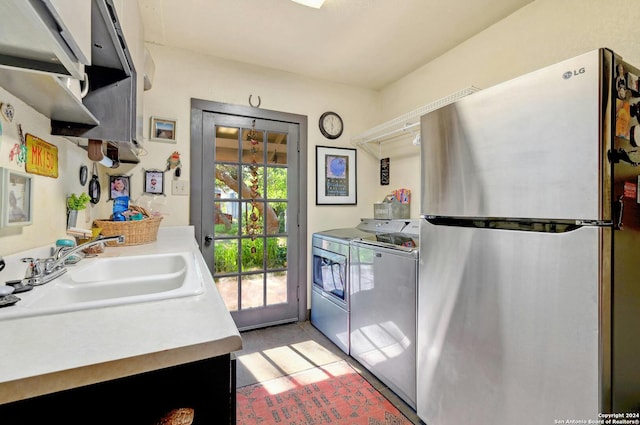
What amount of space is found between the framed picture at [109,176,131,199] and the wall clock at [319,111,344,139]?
176cm

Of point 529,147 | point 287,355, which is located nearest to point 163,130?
point 287,355

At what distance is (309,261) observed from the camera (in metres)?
2.89

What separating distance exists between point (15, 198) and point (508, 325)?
179cm

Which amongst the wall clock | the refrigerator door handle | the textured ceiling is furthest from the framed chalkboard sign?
the refrigerator door handle

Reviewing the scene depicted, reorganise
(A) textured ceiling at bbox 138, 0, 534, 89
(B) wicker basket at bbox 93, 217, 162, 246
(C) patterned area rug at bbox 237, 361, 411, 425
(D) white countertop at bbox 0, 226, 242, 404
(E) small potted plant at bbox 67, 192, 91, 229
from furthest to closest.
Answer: (A) textured ceiling at bbox 138, 0, 534, 89
(B) wicker basket at bbox 93, 217, 162, 246
(C) patterned area rug at bbox 237, 361, 411, 425
(E) small potted plant at bbox 67, 192, 91, 229
(D) white countertop at bbox 0, 226, 242, 404

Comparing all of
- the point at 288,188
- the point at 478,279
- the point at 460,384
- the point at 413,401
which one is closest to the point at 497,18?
the point at 478,279

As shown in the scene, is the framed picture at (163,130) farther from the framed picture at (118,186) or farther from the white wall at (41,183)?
the white wall at (41,183)

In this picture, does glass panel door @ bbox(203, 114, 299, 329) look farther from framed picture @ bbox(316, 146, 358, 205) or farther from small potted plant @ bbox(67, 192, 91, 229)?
small potted plant @ bbox(67, 192, 91, 229)

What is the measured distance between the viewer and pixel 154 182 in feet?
7.57

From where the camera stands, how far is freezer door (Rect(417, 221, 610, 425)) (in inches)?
36.8

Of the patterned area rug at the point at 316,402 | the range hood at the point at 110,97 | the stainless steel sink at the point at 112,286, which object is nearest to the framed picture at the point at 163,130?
the range hood at the point at 110,97

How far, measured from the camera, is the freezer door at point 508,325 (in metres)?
0.93

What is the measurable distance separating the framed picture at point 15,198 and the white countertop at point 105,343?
443 mm

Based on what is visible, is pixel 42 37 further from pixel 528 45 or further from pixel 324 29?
pixel 528 45
